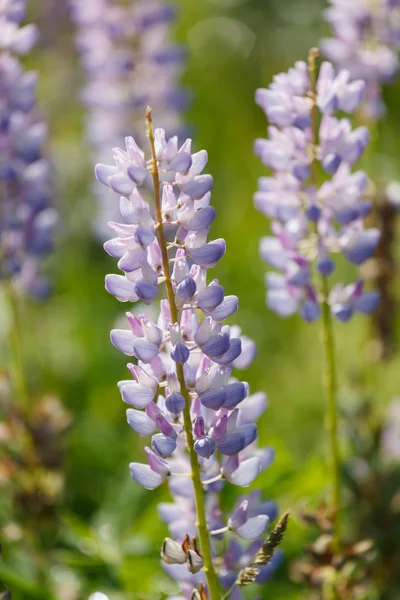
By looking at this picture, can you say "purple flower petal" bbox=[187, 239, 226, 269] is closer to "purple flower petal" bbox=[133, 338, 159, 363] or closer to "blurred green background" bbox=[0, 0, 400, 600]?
"purple flower petal" bbox=[133, 338, 159, 363]

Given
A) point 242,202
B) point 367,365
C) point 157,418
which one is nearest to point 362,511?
point 367,365

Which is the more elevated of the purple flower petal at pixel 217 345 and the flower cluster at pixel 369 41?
the flower cluster at pixel 369 41

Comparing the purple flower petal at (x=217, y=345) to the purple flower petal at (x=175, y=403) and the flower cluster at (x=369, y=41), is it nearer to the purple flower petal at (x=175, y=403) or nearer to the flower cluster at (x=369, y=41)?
the purple flower petal at (x=175, y=403)

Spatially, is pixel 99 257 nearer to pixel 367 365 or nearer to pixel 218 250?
pixel 367 365

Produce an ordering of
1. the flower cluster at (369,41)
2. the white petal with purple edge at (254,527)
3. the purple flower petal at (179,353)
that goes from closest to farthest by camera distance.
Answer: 1. the purple flower petal at (179,353)
2. the white petal with purple edge at (254,527)
3. the flower cluster at (369,41)

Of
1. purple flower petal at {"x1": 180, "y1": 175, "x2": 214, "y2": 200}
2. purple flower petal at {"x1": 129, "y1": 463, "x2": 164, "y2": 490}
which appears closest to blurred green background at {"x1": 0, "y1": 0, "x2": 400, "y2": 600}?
purple flower petal at {"x1": 129, "y1": 463, "x2": 164, "y2": 490}

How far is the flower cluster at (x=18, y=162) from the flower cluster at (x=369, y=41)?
906 mm

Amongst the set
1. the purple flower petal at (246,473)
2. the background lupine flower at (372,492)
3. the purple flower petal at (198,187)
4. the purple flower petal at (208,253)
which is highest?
the purple flower petal at (198,187)

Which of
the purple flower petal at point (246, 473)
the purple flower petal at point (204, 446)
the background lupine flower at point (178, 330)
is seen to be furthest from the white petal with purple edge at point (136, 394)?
the purple flower petal at point (246, 473)

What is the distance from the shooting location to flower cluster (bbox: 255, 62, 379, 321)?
193cm

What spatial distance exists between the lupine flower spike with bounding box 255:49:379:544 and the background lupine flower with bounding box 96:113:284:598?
17.8 inches

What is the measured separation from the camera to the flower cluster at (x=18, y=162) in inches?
97.7

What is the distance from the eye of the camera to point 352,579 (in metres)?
2.07

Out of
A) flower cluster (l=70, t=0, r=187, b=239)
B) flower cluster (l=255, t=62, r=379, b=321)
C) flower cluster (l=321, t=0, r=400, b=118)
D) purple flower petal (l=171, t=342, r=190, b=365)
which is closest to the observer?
purple flower petal (l=171, t=342, r=190, b=365)
